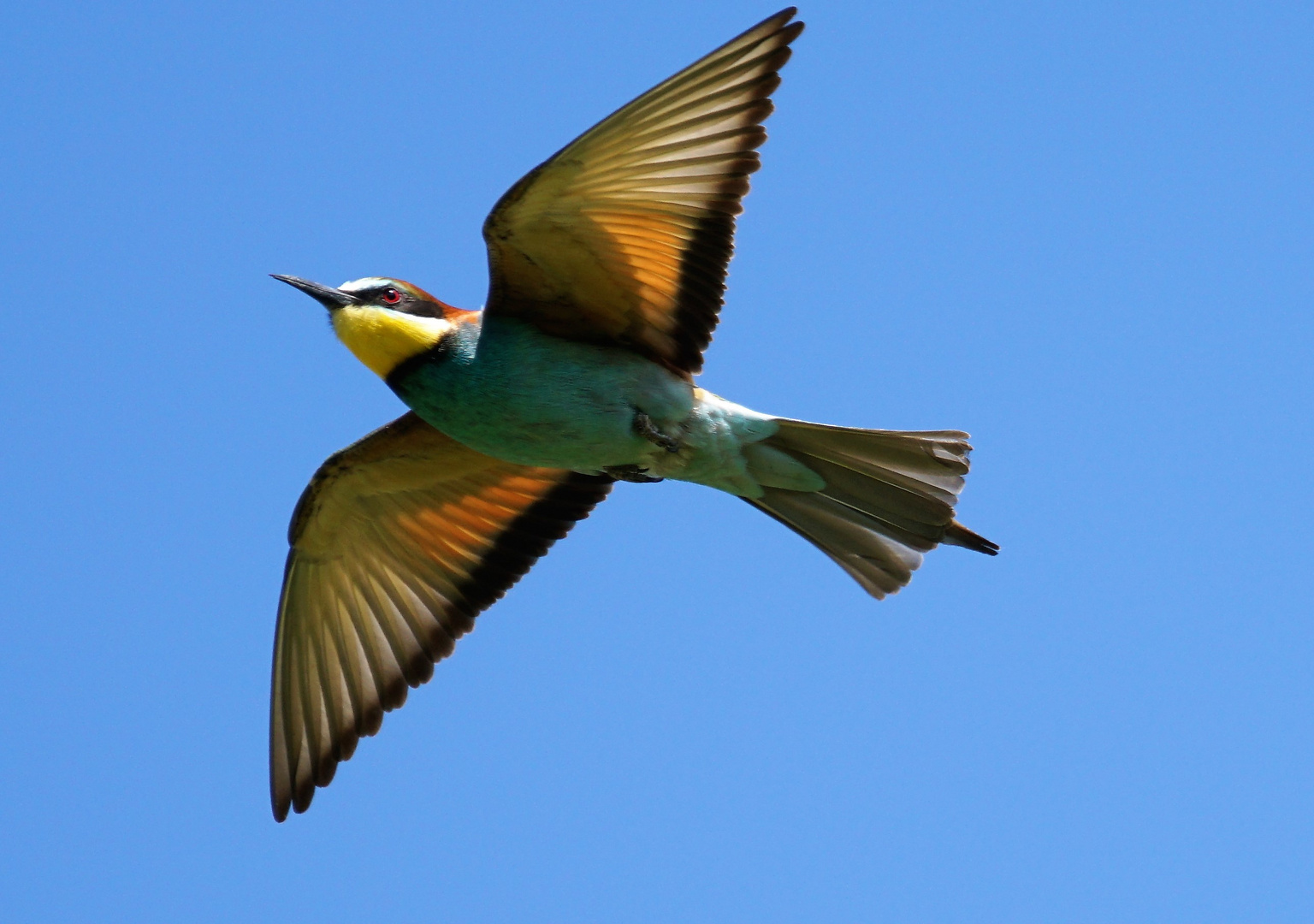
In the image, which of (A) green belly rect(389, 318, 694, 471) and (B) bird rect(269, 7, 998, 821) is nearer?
(B) bird rect(269, 7, 998, 821)

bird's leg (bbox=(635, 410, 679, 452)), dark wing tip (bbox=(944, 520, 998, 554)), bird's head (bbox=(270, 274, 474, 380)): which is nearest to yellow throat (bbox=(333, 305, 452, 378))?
bird's head (bbox=(270, 274, 474, 380))

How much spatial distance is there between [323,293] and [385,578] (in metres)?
1.46

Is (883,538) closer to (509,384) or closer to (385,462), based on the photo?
(509,384)

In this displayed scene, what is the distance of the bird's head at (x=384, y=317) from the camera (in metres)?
5.74

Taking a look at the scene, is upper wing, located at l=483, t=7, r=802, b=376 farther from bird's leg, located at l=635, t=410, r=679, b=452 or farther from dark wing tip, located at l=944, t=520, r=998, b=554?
dark wing tip, located at l=944, t=520, r=998, b=554

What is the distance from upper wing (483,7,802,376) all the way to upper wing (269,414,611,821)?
102 centimetres

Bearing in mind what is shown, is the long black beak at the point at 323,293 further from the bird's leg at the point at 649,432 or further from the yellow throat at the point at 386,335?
the bird's leg at the point at 649,432

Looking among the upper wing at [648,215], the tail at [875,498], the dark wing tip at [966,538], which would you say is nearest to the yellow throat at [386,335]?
the upper wing at [648,215]

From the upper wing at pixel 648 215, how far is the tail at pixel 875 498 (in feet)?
1.91

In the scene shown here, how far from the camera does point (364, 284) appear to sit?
19.6 ft

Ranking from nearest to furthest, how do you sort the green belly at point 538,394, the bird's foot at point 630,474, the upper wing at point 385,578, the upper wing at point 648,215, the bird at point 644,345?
the upper wing at point 648,215
the bird at point 644,345
the green belly at point 538,394
the bird's foot at point 630,474
the upper wing at point 385,578

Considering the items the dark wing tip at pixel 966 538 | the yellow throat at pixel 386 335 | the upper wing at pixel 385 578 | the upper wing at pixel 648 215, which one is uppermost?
the upper wing at pixel 648 215

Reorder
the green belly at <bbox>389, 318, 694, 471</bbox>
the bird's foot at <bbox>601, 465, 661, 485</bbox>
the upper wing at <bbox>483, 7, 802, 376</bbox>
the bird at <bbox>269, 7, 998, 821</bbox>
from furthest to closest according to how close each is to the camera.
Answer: the bird's foot at <bbox>601, 465, 661, 485</bbox>, the green belly at <bbox>389, 318, 694, 471</bbox>, the bird at <bbox>269, 7, 998, 821</bbox>, the upper wing at <bbox>483, 7, 802, 376</bbox>

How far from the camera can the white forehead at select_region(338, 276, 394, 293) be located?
5.94m
